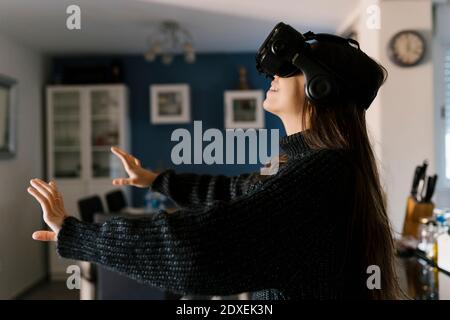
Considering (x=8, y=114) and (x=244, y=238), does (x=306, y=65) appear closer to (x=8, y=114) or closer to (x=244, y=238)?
(x=244, y=238)

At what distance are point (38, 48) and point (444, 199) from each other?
7.99ft

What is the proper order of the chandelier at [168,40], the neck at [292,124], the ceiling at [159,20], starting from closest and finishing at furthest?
the neck at [292,124] → the ceiling at [159,20] → the chandelier at [168,40]

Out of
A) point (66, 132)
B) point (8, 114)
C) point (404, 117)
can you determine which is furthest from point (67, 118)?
point (404, 117)

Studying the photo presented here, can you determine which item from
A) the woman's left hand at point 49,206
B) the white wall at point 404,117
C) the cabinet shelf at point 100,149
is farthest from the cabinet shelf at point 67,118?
the woman's left hand at point 49,206

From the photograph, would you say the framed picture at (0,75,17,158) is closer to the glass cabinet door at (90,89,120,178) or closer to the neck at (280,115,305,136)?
the neck at (280,115,305,136)

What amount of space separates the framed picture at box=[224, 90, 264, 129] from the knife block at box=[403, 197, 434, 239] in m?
1.78

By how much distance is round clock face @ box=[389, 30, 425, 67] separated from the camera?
1847mm

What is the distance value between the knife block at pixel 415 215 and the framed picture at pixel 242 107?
178 centimetres

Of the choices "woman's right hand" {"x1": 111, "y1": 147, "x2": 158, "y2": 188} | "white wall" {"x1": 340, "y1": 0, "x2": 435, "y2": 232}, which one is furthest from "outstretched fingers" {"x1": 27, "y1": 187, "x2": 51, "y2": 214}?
"white wall" {"x1": 340, "y1": 0, "x2": 435, "y2": 232}

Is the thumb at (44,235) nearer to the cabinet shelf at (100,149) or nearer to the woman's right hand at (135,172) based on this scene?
the woman's right hand at (135,172)

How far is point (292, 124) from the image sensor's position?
542mm

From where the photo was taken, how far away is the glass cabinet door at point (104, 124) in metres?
3.37
